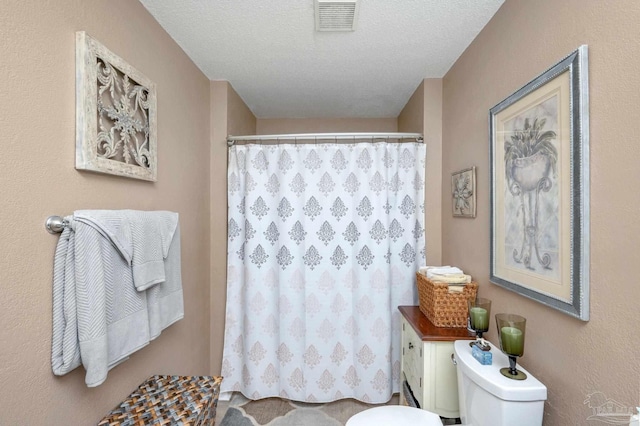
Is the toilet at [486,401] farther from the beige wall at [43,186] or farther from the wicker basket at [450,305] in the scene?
the beige wall at [43,186]

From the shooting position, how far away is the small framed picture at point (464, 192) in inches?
65.7

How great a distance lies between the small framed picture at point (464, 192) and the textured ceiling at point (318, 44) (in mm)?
778

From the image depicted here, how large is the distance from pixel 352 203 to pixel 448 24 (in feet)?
3.90

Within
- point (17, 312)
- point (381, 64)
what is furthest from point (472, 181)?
point (17, 312)

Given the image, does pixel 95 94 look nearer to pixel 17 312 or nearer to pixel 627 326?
pixel 17 312

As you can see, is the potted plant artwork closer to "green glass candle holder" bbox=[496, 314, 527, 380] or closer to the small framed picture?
"green glass candle holder" bbox=[496, 314, 527, 380]

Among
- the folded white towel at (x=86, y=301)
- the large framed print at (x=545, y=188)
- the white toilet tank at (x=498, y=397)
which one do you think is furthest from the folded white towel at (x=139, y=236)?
the large framed print at (x=545, y=188)

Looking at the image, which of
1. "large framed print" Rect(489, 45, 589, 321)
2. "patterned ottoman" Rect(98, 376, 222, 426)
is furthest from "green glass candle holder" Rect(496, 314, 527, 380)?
"patterned ottoman" Rect(98, 376, 222, 426)

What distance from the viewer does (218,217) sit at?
2217 mm

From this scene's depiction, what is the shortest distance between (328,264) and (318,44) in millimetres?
1439

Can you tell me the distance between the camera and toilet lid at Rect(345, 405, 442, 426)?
1234mm

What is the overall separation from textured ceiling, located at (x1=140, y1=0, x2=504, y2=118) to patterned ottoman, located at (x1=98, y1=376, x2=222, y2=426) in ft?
6.12

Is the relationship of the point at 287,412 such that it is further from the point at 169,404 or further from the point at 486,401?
the point at 486,401

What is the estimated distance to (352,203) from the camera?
211cm
